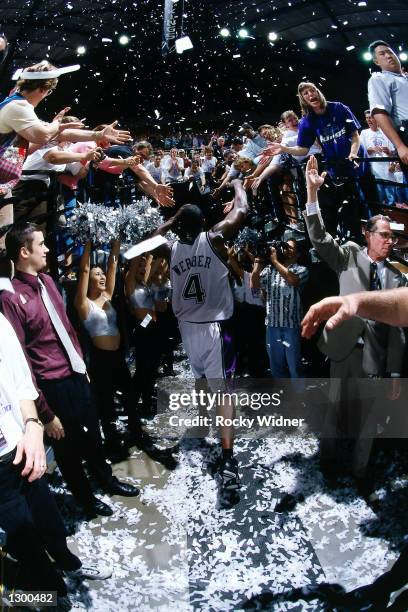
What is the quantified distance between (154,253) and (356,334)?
906mm

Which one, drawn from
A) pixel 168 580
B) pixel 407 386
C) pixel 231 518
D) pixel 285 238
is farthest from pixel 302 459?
pixel 285 238

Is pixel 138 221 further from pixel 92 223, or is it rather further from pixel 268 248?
pixel 268 248

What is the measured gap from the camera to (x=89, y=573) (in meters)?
1.83

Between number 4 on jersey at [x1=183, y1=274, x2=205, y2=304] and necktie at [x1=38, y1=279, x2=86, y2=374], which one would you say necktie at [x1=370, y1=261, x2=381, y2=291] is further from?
necktie at [x1=38, y1=279, x2=86, y2=374]

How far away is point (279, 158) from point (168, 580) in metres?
1.67

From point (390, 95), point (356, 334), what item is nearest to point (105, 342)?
point (356, 334)

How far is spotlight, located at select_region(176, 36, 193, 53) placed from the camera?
1.87 meters

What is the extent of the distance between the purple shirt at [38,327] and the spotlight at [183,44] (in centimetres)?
99

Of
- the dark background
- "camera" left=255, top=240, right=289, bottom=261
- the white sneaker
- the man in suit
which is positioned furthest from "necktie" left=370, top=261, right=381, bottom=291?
the white sneaker

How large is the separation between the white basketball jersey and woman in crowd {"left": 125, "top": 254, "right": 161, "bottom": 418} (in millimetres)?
114

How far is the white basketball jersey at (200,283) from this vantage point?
2156mm

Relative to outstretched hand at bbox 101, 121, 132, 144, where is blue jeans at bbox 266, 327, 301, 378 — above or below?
below

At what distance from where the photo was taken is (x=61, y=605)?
1.75 metres

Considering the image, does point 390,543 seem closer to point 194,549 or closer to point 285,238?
point 194,549
